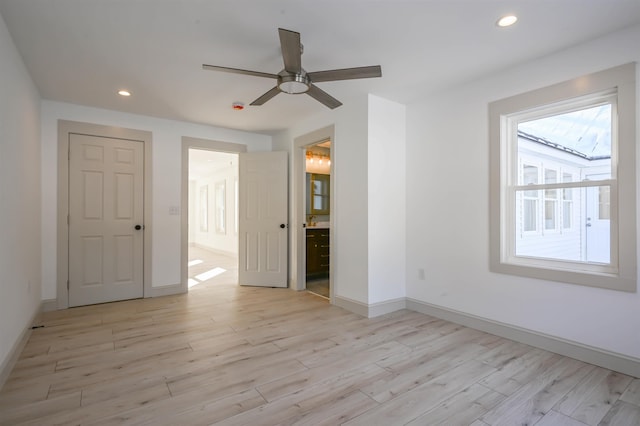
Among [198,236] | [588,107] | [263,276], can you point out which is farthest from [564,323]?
[198,236]

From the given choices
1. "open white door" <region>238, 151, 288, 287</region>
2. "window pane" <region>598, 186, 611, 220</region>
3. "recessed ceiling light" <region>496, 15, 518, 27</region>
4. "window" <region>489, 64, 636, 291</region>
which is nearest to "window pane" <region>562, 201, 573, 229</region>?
"window" <region>489, 64, 636, 291</region>

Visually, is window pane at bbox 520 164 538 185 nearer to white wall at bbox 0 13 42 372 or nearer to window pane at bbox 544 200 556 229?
window pane at bbox 544 200 556 229

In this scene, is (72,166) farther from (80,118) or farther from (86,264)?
(86,264)

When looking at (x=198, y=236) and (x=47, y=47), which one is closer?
(x=47, y=47)

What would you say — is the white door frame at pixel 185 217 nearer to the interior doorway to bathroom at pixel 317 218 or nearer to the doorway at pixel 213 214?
the doorway at pixel 213 214

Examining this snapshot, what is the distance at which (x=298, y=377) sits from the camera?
2273 millimetres

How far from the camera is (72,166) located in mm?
4039

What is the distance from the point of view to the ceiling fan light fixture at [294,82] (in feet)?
8.13

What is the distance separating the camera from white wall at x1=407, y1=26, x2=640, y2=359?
2.43 metres

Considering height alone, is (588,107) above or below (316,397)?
above

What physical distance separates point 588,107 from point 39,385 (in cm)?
468

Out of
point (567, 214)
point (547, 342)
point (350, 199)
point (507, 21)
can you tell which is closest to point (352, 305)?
point (350, 199)

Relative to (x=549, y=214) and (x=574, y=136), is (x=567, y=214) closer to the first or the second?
(x=549, y=214)

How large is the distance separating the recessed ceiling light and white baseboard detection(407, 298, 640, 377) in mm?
2527
